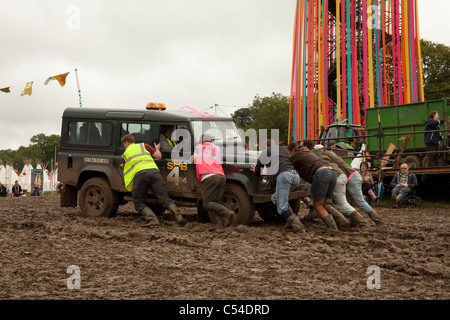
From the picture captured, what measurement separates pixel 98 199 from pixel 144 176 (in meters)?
1.64

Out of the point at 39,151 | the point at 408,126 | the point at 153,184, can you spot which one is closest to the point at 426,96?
the point at 408,126

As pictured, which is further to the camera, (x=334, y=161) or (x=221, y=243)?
(x=334, y=161)

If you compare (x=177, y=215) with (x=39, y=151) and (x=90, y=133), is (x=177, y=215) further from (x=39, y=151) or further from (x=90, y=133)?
(x=39, y=151)

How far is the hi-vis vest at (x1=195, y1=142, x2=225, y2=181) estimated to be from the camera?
8289mm

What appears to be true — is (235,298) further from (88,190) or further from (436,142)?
(436,142)

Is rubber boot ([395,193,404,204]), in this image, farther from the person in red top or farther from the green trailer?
the person in red top

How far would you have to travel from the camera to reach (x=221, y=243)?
6.92 m

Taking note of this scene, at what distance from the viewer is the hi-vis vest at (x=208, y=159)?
8289 millimetres

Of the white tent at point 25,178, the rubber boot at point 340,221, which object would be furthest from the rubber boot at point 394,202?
the white tent at point 25,178

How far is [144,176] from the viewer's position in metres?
8.80

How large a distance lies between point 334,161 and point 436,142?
574 centimetres

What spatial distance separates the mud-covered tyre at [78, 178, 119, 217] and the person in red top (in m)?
2.26

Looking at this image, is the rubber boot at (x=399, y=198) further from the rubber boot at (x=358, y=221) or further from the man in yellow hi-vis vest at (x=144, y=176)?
the man in yellow hi-vis vest at (x=144, y=176)
